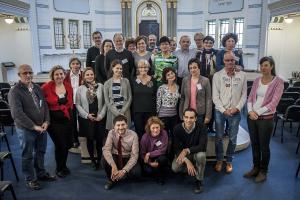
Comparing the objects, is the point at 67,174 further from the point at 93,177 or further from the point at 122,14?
the point at 122,14

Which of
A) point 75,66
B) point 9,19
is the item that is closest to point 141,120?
point 75,66

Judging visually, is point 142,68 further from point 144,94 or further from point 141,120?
point 141,120

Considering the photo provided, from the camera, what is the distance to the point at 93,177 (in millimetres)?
3705

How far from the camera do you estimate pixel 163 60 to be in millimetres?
3926

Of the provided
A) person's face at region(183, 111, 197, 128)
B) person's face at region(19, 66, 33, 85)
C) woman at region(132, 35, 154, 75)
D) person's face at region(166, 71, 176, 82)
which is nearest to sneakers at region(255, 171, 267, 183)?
person's face at region(183, 111, 197, 128)

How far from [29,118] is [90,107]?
802mm

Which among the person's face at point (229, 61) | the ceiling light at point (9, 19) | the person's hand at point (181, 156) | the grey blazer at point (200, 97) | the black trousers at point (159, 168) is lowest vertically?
the black trousers at point (159, 168)

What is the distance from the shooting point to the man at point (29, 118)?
3084 mm

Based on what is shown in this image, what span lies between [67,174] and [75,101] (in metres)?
0.99

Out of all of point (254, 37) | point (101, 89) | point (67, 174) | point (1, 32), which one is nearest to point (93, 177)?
point (67, 174)

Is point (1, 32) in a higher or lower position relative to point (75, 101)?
higher

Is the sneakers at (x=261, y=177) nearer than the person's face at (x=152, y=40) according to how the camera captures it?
Yes

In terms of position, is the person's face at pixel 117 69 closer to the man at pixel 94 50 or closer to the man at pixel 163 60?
the man at pixel 163 60

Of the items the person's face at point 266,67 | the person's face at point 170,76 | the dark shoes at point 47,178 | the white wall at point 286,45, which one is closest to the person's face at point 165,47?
the person's face at point 170,76
